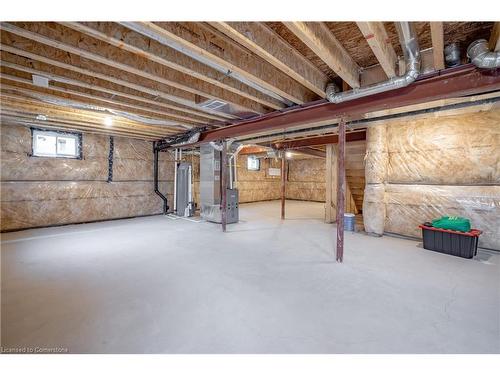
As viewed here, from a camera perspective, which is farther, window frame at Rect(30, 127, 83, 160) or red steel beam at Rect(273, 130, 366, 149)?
red steel beam at Rect(273, 130, 366, 149)

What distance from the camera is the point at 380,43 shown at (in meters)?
1.68

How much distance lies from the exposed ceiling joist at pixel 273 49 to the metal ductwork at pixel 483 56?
1264 mm

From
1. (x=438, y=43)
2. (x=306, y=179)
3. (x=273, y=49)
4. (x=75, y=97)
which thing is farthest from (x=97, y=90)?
(x=306, y=179)

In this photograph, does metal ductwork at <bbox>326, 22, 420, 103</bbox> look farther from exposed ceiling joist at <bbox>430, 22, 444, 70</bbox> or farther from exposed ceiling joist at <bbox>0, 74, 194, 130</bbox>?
exposed ceiling joist at <bbox>0, 74, 194, 130</bbox>

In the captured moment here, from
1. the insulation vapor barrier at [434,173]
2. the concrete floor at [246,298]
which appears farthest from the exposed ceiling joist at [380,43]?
the insulation vapor barrier at [434,173]

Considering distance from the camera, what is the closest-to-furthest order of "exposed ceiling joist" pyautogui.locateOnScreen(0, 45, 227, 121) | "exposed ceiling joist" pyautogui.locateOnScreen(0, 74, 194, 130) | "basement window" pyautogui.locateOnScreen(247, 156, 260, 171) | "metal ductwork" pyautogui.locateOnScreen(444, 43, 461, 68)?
1. "exposed ceiling joist" pyautogui.locateOnScreen(0, 45, 227, 121)
2. "metal ductwork" pyautogui.locateOnScreen(444, 43, 461, 68)
3. "exposed ceiling joist" pyautogui.locateOnScreen(0, 74, 194, 130)
4. "basement window" pyautogui.locateOnScreen(247, 156, 260, 171)

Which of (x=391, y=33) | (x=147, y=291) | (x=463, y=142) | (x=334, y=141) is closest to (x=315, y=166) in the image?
(x=334, y=141)

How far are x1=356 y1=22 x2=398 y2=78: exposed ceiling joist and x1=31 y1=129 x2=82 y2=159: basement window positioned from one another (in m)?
6.10

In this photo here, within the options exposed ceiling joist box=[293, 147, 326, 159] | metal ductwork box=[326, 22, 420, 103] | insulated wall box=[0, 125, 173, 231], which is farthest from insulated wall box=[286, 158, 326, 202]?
metal ductwork box=[326, 22, 420, 103]

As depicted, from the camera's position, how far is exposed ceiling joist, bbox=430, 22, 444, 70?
1488mm

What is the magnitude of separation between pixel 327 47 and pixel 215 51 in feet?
3.13

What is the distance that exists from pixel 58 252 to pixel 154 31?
3.31m
